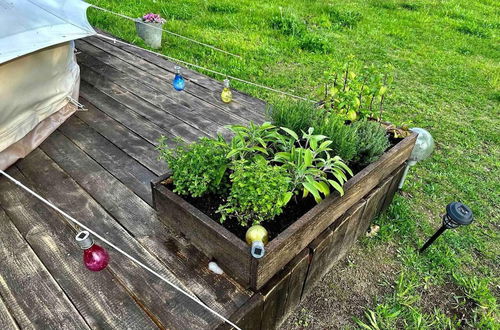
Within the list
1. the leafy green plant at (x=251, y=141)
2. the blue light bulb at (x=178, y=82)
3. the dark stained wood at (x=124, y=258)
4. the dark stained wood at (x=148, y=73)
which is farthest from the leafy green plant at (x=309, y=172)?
the blue light bulb at (x=178, y=82)

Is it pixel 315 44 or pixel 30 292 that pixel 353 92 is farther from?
pixel 315 44

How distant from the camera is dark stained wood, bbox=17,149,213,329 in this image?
1.40 metres

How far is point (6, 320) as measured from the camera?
54.8 inches

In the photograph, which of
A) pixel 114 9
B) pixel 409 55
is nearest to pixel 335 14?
pixel 409 55

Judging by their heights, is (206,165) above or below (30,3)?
below

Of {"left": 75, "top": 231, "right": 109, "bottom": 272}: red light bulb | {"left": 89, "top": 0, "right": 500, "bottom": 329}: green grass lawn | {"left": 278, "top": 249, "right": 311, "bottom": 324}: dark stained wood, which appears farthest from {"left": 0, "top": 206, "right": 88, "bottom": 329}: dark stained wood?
{"left": 89, "top": 0, "right": 500, "bottom": 329}: green grass lawn

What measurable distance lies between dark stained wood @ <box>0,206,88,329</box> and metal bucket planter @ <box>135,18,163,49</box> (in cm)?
320

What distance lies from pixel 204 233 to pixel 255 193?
312 millimetres

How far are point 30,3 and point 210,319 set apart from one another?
2.28m

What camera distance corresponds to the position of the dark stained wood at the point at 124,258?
1.40m

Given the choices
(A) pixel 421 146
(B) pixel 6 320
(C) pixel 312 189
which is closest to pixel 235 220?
(C) pixel 312 189

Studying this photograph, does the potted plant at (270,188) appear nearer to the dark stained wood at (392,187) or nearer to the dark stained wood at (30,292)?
the dark stained wood at (392,187)

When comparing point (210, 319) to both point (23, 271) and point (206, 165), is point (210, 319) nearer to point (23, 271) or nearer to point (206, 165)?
point (206, 165)

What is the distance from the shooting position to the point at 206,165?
1624 millimetres
